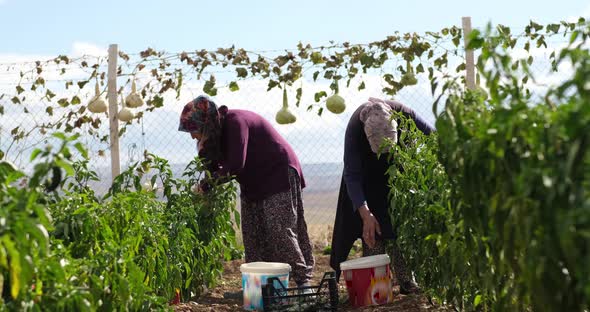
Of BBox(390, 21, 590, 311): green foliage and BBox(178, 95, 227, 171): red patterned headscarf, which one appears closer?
BBox(390, 21, 590, 311): green foliage

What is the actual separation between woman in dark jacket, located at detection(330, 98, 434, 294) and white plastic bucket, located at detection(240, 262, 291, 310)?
0.49 meters

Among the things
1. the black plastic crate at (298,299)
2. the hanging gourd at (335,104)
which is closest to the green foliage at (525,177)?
the black plastic crate at (298,299)

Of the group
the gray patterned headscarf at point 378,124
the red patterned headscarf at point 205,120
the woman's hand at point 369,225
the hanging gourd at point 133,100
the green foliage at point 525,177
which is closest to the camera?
the green foliage at point 525,177

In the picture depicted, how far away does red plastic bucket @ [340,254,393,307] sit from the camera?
3.95m

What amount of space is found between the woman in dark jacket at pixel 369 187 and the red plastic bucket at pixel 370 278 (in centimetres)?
20

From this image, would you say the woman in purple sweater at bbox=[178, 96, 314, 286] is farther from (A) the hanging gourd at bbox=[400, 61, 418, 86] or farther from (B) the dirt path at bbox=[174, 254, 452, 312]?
(A) the hanging gourd at bbox=[400, 61, 418, 86]

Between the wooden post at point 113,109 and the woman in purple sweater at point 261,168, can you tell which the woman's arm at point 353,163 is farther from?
the wooden post at point 113,109

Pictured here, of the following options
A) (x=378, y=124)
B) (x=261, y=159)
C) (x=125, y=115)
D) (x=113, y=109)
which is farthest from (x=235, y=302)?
(x=113, y=109)

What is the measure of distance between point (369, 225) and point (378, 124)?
528 millimetres

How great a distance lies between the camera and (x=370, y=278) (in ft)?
13.0

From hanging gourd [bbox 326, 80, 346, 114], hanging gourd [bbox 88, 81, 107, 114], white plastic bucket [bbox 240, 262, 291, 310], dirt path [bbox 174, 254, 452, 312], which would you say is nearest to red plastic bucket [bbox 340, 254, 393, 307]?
dirt path [bbox 174, 254, 452, 312]

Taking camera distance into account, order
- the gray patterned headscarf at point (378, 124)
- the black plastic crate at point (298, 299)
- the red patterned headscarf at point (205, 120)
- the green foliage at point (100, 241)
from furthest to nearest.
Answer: the red patterned headscarf at point (205, 120) → the gray patterned headscarf at point (378, 124) → the black plastic crate at point (298, 299) → the green foliage at point (100, 241)

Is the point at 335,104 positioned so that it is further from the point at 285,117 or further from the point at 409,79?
the point at 409,79

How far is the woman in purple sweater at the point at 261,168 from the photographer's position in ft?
14.1
